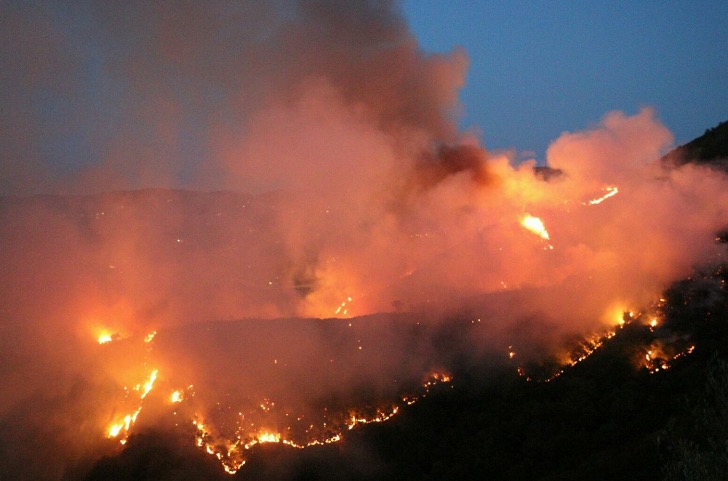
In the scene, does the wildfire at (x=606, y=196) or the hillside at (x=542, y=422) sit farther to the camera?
the wildfire at (x=606, y=196)

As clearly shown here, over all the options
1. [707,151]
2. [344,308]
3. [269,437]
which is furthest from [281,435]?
[707,151]

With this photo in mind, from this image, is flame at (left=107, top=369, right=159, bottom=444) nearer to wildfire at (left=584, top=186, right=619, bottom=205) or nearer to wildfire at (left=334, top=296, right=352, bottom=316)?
wildfire at (left=334, top=296, right=352, bottom=316)

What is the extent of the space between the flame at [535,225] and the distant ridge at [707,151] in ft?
31.4

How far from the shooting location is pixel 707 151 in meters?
34.8

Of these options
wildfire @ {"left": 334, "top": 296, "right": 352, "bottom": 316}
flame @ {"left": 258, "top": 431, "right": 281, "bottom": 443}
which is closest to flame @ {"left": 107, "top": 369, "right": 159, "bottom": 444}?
flame @ {"left": 258, "top": 431, "right": 281, "bottom": 443}

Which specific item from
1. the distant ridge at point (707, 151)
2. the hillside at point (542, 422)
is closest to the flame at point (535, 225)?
the hillside at point (542, 422)

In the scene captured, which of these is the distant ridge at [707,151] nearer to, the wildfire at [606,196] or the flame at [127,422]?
the wildfire at [606,196]

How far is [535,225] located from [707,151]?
1442cm

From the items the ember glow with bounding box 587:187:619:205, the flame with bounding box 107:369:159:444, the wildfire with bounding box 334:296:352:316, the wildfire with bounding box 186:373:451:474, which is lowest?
the wildfire with bounding box 186:373:451:474

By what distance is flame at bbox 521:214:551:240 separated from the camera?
92.8 ft

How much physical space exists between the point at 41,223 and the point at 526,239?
3061 centimetres

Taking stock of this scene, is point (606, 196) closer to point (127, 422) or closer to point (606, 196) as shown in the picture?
point (606, 196)

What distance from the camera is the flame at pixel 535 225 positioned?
92.8ft

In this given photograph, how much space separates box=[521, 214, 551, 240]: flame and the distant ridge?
9.57 meters
